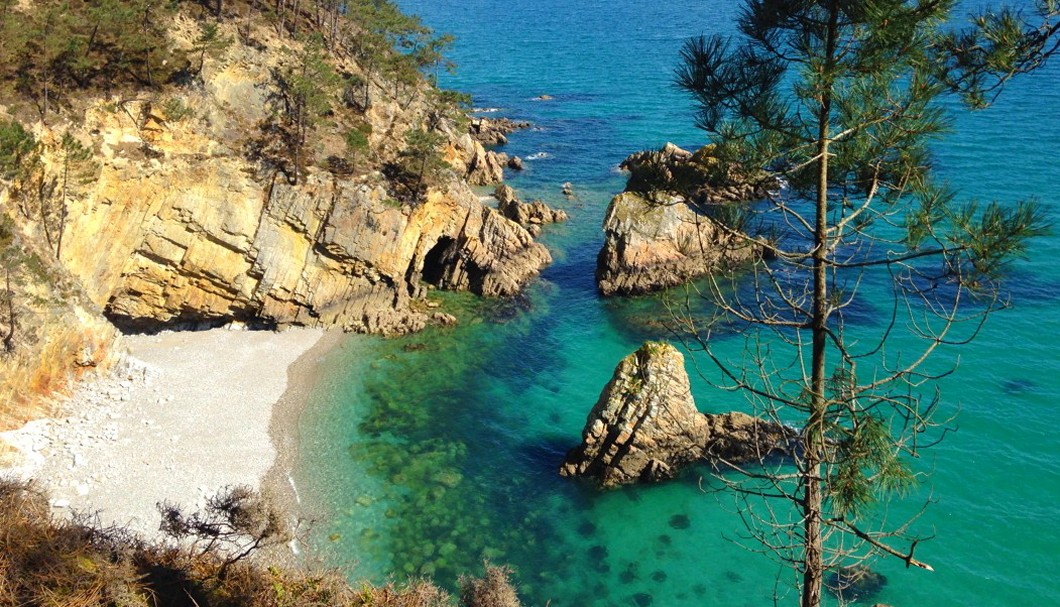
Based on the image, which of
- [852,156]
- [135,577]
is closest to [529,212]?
[135,577]

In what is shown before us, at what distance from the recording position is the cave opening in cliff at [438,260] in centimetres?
4741

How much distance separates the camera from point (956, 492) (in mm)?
29312

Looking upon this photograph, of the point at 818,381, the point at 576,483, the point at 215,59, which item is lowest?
the point at 576,483

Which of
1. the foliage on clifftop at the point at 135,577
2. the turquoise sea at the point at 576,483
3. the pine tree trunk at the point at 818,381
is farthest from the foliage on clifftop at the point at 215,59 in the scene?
the pine tree trunk at the point at 818,381

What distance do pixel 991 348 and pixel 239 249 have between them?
40216 millimetres

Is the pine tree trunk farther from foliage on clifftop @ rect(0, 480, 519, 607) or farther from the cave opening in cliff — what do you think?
the cave opening in cliff

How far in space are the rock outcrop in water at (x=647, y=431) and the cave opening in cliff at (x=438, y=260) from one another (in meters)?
19.6

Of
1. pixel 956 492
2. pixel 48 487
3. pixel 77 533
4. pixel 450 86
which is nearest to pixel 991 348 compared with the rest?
pixel 956 492

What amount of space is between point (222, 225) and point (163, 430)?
38.3ft

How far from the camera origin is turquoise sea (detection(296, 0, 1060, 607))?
25.9 metres

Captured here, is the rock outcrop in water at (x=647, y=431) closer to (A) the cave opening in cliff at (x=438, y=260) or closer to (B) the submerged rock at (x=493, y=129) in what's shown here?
(A) the cave opening in cliff at (x=438, y=260)

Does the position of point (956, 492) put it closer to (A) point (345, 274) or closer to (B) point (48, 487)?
(A) point (345, 274)

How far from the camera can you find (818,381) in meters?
11.5

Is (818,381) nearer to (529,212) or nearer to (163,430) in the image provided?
(163,430)
